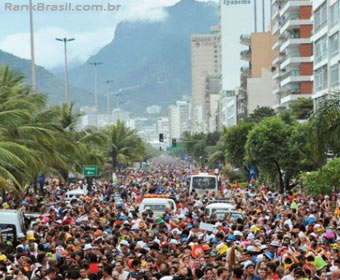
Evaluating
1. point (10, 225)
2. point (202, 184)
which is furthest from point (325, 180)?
point (10, 225)

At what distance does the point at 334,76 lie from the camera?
2296 inches

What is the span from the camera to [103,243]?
21.4 metres

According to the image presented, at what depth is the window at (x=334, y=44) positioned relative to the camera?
56.9 metres

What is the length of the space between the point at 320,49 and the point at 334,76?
5.91m

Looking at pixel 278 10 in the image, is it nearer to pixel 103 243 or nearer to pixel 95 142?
pixel 95 142

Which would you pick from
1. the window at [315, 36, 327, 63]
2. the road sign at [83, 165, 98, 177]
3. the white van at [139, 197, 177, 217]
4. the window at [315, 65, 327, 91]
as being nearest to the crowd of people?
the white van at [139, 197, 177, 217]

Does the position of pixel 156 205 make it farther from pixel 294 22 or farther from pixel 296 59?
pixel 294 22

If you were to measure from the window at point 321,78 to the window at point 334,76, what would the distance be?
258 centimetres

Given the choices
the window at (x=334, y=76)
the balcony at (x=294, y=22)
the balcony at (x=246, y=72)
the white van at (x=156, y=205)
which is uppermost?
the balcony at (x=294, y=22)

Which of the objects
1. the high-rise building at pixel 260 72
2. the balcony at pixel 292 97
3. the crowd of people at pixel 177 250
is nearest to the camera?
the crowd of people at pixel 177 250

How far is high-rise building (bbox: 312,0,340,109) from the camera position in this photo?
187 feet

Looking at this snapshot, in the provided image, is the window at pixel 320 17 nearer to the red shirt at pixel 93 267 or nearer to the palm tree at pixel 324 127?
the palm tree at pixel 324 127

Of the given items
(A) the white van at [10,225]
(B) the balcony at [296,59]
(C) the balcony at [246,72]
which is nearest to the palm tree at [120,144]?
(B) the balcony at [296,59]

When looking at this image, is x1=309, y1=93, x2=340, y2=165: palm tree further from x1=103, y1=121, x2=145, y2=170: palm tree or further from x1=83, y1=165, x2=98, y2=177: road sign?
x1=103, y1=121, x2=145, y2=170: palm tree
